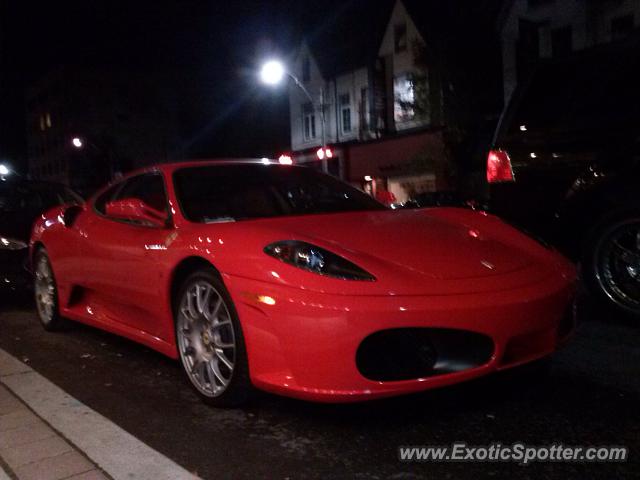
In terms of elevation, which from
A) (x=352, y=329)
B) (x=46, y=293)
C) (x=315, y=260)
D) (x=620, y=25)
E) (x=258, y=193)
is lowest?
(x=46, y=293)

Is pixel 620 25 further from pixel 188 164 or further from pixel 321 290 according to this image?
pixel 321 290

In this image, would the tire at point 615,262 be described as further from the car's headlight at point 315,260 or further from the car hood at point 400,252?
the car's headlight at point 315,260

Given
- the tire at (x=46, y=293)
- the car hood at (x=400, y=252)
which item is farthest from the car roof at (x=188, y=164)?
the tire at (x=46, y=293)

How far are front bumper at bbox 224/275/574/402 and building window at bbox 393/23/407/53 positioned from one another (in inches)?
1028

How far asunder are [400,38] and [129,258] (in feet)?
84.2

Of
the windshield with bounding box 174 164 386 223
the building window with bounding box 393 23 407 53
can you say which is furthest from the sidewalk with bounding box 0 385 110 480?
the building window with bounding box 393 23 407 53

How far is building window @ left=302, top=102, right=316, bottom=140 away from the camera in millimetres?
32688

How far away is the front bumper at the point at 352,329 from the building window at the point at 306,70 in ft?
103

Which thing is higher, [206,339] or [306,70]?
[306,70]

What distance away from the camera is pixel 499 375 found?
3.57 meters

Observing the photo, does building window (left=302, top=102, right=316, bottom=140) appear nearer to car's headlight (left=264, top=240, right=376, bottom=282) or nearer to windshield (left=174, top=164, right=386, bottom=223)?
windshield (left=174, top=164, right=386, bottom=223)

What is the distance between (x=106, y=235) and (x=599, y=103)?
3425 mm

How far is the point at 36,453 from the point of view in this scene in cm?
296

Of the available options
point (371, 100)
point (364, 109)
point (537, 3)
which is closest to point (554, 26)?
point (537, 3)
